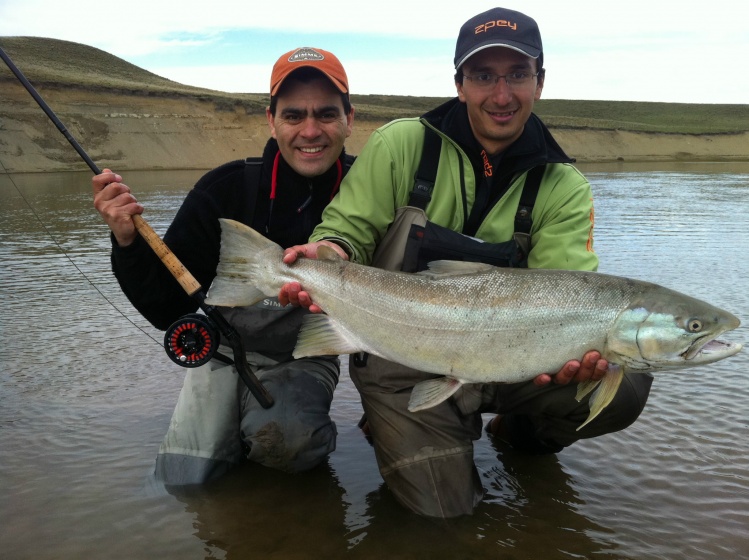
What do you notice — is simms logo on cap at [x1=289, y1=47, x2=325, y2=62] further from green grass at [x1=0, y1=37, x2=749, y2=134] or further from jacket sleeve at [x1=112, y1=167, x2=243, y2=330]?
green grass at [x1=0, y1=37, x2=749, y2=134]

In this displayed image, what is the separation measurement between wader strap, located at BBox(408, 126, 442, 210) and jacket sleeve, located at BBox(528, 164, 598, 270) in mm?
678

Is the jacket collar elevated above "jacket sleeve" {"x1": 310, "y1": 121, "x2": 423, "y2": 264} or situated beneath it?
elevated above

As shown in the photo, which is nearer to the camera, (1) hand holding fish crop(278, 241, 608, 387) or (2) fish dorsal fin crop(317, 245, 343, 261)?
(1) hand holding fish crop(278, 241, 608, 387)

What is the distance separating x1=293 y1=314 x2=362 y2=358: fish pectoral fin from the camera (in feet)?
12.6

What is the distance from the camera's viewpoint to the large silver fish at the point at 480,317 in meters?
3.44

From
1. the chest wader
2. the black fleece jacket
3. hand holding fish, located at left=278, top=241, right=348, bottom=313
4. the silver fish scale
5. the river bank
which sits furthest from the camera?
the river bank

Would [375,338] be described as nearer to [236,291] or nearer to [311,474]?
[236,291]

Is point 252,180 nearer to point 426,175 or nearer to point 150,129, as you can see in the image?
point 426,175

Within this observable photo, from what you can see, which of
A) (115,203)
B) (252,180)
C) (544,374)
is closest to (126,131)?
(252,180)

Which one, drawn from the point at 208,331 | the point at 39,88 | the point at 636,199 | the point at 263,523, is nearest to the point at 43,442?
the point at 208,331

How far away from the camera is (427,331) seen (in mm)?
3652

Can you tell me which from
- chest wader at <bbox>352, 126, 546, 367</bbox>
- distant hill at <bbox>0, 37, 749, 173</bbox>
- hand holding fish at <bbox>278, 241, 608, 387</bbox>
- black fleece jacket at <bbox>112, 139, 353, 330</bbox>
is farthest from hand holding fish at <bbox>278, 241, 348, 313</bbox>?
distant hill at <bbox>0, 37, 749, 173</bbox>

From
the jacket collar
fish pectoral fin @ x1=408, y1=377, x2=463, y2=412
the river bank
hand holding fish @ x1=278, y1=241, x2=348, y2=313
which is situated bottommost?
fish pectoral fin @ x1=408, y1=377, x2=463, y2=412

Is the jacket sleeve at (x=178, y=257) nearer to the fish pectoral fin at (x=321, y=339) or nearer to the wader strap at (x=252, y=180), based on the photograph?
the wader strap at (x=252, y=180)
